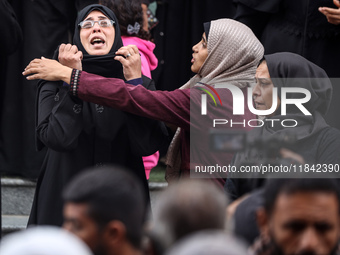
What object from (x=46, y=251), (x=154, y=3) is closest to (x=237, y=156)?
(x=46, y=251)

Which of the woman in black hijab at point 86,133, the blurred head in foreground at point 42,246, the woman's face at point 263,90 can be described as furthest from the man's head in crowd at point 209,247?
the woman in black hijab at point 86,133

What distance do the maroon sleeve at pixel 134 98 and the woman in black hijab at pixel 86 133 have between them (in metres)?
0.14

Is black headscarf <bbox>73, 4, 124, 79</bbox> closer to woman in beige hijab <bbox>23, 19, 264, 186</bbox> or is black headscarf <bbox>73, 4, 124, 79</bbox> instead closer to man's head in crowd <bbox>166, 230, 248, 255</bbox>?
woman in beige hijab <bbox>23, 19, 264, 186</bbox>

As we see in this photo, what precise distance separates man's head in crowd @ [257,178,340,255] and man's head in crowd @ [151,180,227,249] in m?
0.26

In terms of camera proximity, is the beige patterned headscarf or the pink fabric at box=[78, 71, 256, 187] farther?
the beige patterned headscarf

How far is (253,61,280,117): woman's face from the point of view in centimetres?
392

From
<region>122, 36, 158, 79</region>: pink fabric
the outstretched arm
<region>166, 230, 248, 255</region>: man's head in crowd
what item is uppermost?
<region>166, 230, 248, 255</region>: man's head in crowd

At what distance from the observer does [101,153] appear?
13.8 feet

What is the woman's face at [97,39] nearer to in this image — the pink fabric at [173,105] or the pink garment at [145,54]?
the pink fabric at [173,105]

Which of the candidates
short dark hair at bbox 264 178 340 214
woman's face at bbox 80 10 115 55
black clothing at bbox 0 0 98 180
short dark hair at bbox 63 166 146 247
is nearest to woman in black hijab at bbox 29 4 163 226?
woman's face at bbox 80 10 115 55

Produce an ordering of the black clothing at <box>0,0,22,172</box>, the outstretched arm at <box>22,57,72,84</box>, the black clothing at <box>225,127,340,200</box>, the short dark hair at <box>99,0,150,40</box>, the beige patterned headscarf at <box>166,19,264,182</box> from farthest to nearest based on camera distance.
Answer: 1. the short dark hair at <box>99,0,150,40</box>
2. the black clothing at <box>0,0,22,172</box>
3. the beige patterned headscarf at <box>166,19,264,182</box>
4. the outstretched arm at <box>22,57,72,84</box>
5. the black clothing at <box>225,127,340,200</box>

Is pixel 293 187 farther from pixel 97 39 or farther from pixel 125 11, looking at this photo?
pixel 125 11

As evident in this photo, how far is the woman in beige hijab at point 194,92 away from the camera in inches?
158

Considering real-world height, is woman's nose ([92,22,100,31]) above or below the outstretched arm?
above
